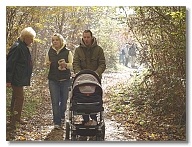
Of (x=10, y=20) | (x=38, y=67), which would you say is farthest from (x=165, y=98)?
(x=10, y=20)

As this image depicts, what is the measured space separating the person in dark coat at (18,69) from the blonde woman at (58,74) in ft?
0.84

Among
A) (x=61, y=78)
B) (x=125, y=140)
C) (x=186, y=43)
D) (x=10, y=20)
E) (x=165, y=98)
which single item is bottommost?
(x=125, y=140)

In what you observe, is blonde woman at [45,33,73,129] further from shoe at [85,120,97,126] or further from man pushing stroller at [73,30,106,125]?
shoe at [85,120,97,126]

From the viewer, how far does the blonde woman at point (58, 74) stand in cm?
385

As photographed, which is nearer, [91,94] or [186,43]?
[91,94]

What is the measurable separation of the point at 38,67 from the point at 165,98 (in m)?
1.59

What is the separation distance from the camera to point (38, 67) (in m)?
3.84

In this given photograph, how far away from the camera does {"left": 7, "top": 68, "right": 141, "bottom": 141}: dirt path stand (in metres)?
3.81

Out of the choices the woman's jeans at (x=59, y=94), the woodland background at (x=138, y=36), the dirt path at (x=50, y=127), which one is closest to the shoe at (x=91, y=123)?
the dirt path at (x=50, y=127)

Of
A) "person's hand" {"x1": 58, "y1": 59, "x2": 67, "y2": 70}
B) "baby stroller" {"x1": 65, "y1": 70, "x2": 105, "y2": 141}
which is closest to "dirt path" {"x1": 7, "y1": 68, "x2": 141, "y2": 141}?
"baby stroller" {"x1": 65, "y1": 70, "x2": 105, "y2": 141}

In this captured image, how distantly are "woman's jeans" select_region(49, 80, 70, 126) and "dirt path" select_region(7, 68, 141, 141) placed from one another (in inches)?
2.6

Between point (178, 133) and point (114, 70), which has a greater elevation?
point (114, 70)

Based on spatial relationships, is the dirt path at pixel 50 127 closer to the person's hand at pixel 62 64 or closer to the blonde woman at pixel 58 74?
the blonde woman at pixel 58 74
